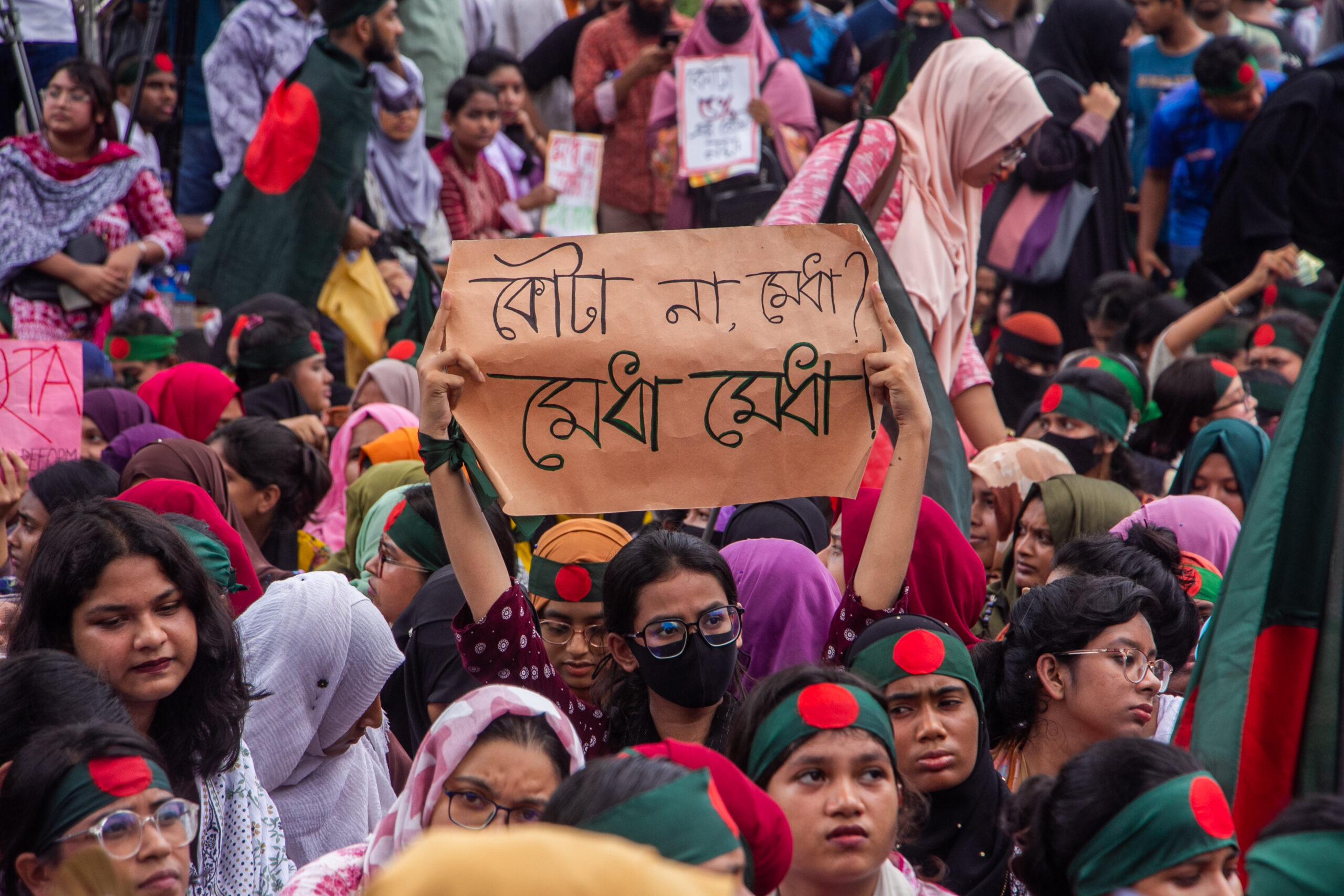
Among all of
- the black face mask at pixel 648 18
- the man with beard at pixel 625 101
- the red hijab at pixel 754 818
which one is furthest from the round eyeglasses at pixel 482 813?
the black face mask at pixel 648 18

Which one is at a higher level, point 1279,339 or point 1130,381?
point 1130,381

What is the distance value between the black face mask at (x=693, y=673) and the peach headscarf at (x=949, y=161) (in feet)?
7.19

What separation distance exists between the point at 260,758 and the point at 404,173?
5439 mm

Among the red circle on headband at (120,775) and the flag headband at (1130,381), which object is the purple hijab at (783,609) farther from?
the flag headband at (1130,381)

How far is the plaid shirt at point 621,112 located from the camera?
9617 millimetres

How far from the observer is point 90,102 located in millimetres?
7262

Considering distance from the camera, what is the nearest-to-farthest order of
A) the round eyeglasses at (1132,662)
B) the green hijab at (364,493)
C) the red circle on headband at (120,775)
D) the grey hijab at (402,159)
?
the red circle on headband at (120,775)
the round eyeglasses at (1132,662)
the green hijab at (364,493)
the grey hijab at (402,159)

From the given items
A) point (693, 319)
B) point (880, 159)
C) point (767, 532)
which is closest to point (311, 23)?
point (880, 159)

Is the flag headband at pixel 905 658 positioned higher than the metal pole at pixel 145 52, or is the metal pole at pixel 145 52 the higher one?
the flag headband at pixel 905 658

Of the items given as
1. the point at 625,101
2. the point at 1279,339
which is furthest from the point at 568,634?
the point at 625,101

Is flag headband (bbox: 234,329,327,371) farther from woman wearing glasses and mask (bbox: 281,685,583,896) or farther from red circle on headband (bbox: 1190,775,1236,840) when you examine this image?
red circle on headband (bbox: 1190,775,1236,840)

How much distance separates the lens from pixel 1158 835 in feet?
8.39

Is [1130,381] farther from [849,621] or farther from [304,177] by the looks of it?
[304,177]

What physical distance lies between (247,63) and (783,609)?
19.9 feet
